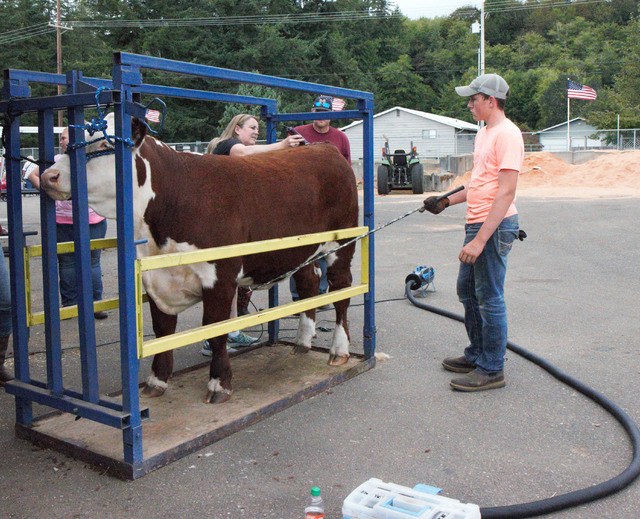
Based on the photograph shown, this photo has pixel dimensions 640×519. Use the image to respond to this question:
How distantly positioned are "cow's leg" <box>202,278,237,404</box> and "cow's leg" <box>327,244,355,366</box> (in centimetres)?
108

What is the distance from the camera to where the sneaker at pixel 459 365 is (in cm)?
554

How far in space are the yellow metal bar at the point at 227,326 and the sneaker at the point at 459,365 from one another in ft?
2.88

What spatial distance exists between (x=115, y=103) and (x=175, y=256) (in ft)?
2.66

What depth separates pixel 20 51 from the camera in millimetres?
48906

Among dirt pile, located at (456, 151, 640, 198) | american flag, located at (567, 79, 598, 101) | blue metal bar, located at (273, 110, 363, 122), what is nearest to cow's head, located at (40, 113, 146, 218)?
blue metal bar, located at (273, 110, 363, 122)

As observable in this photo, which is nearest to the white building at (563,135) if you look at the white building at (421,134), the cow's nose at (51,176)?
the white building at (421,134)

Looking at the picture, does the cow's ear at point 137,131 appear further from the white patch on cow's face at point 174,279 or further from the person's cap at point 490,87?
the person's cap at point 490,87

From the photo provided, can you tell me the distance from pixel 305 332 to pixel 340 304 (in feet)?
1.38

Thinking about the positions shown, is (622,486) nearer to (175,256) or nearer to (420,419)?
(420,419)

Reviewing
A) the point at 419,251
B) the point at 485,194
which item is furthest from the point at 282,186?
the point at 419,251

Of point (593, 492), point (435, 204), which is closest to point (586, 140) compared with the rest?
point (435, 204)

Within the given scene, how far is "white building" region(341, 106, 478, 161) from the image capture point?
52406 millimetres

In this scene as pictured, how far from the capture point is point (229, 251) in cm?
414

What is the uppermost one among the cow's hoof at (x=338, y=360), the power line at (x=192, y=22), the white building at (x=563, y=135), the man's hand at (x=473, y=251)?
the power line at (x=192, y=22)
